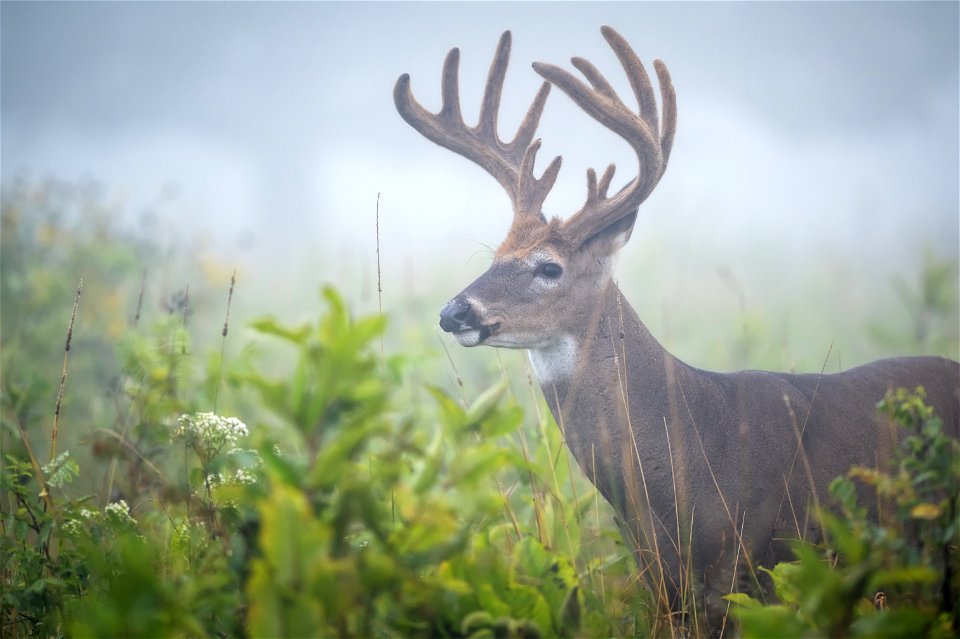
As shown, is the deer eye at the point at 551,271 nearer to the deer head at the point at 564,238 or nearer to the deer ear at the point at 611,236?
the deer head at the point at 564,238

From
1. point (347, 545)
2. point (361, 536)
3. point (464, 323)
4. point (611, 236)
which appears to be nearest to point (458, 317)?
point (464, 323)

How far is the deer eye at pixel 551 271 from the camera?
4.11m

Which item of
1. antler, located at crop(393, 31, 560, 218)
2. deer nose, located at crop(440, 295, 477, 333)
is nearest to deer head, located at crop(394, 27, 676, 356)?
deer nose, located at crop(440, 295, 477, 333)

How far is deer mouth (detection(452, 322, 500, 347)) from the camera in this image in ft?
12.8

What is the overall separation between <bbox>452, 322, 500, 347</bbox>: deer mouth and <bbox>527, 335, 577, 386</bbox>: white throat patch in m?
0.27

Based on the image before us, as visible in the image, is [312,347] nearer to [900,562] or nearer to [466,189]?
[900,562]

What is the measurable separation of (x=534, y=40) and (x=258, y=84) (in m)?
37.3

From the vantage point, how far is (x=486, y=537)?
91.2 inches

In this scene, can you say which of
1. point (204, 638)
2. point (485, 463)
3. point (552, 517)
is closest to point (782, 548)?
point (552, 517)

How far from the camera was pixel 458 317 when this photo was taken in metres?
3.86

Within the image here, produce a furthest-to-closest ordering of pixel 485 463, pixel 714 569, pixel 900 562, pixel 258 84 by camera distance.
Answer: pixel 258 84 < pixel 714 569 < pixel 900 562 < pixel 485 463

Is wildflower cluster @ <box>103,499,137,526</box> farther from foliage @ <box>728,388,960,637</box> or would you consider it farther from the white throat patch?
foliage @ <box>728,388,960,637</box>

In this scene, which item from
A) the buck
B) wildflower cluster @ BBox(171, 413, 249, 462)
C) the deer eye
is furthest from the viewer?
the deer eye

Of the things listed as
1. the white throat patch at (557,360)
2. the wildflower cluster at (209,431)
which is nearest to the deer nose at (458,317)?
the white throat patch at (557,360)
